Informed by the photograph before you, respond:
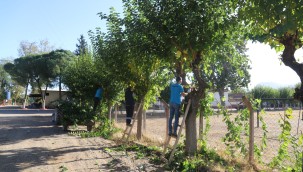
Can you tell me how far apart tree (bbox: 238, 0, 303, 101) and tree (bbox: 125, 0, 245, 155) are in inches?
71.8

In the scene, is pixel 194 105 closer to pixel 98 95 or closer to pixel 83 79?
pixel 98 95

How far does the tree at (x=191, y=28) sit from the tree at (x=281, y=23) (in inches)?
71.8

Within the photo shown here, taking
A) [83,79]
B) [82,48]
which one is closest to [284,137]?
[83,79]

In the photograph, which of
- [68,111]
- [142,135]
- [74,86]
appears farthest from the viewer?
[74,86]

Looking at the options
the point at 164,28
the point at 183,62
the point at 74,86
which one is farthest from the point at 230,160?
the point at 74,86

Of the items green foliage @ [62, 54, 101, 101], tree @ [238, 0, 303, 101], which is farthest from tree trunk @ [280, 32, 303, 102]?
green foliage @ [62, 54, 101, 101]

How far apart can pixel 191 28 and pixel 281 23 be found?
3.23 meters

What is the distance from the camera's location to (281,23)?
15.7 ft

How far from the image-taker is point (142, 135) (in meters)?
12.4

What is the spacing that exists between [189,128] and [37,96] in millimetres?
57487

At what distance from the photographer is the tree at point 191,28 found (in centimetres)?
781

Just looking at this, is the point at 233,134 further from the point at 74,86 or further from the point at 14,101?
the point at 14,101

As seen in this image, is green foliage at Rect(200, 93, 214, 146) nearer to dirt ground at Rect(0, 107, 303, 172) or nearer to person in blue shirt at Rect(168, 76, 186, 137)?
dirt ground at Rect(0, 107, 303, 172)

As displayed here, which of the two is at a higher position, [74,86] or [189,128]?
[74,86]
